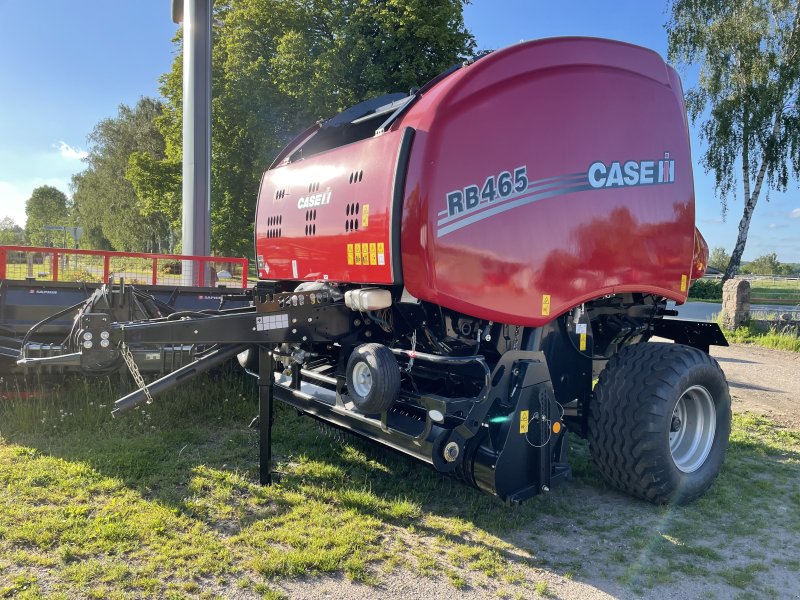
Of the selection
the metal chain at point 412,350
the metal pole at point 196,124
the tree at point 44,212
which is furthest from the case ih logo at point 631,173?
the tree at point 44,212

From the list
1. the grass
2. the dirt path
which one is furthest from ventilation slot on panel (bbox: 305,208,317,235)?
the dirt path

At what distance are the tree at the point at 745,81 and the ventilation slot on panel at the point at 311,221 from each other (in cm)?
2023

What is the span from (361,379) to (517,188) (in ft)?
4.74

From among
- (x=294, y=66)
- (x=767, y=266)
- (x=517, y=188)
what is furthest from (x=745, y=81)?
(x=767, y=266)

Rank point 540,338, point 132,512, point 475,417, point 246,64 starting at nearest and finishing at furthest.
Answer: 1. point 475,417
2. point 132,512
3. point 540,338
4. point 246,64

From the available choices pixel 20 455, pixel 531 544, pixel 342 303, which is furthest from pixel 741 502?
pixel 20 455

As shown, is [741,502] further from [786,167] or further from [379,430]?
[786,167]

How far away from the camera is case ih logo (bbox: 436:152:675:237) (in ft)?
10.8

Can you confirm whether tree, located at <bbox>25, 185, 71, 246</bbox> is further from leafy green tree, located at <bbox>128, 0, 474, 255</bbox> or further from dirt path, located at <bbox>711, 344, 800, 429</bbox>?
dirt path, located at <bbox>711, 344, 800, 429</bbox>

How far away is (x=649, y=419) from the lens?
12.1ft

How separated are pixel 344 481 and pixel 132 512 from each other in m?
1.34

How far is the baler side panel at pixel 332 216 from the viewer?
354 centimetres

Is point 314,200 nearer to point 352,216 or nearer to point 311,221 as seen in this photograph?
point 311,221

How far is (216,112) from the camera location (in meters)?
20.6
